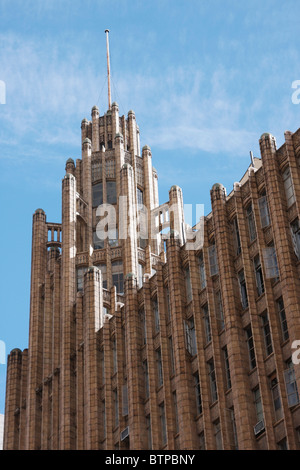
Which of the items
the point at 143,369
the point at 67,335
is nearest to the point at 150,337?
the point at 143,369

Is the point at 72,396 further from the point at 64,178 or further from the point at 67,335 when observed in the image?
the point at 64,178

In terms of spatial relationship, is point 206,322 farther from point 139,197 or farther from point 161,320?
point 139,197

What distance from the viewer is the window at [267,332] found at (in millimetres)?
55909

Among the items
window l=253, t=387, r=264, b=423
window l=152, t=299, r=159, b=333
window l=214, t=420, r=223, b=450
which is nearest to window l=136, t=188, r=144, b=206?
window l=152, t=299, r=159, b=333

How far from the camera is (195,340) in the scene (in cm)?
6294

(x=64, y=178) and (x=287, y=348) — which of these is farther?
(x=64, y=178)

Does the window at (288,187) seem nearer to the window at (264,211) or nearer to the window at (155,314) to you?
the window at (264,211)

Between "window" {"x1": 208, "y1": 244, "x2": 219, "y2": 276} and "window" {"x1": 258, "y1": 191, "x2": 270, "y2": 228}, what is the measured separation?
4801 mm

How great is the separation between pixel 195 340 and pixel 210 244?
22.0 ft

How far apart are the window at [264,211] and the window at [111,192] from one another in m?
33.8

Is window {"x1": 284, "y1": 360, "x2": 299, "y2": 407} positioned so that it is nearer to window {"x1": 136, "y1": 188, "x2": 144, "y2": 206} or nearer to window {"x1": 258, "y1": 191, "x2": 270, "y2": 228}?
window {"x1": 258, "y1": 191, "x2": 270, "y2": 228}

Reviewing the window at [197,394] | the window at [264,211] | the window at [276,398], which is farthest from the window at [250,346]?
the window at [264,211]
